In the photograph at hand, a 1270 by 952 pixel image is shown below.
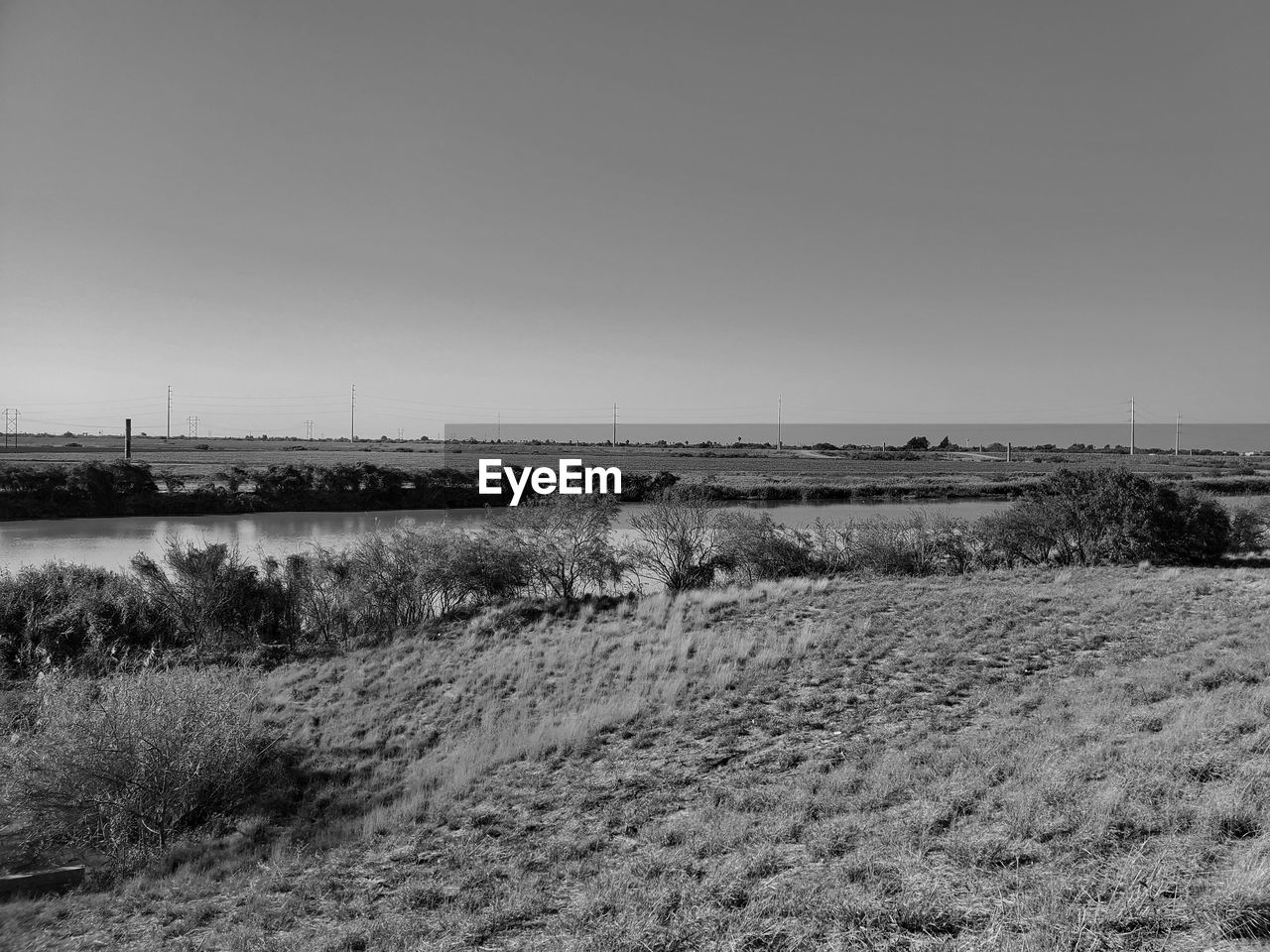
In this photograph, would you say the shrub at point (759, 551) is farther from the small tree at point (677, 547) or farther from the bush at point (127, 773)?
the bush at point (127, 773)

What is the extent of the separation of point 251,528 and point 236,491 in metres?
11.2

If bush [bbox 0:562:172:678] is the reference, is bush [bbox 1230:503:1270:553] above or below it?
above

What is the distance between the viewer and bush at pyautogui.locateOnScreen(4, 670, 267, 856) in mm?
10016

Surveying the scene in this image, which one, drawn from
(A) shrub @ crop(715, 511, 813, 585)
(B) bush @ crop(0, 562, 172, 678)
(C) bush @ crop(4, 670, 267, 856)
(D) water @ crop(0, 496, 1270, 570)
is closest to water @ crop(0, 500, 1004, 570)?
(D) water @ crop(0, 496, 1270, 570)

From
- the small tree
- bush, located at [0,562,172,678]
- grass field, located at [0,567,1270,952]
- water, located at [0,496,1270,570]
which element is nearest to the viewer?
grass field, located at [0,567,1270,952]

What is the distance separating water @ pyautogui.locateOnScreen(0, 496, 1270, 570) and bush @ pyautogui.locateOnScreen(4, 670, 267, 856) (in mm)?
22402

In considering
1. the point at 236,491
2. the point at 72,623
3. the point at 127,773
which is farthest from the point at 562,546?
the point at 236,491

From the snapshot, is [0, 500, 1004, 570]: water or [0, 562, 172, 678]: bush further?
[0, 500, 1004, 570]: water

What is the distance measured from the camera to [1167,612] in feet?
53.9

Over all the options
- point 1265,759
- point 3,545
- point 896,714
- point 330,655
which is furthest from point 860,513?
point 3,545

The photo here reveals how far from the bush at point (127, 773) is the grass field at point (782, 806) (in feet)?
3.80

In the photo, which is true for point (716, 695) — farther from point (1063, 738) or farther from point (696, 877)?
point (696, 877)

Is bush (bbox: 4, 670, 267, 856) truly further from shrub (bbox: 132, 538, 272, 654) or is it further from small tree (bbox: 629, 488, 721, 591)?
small tree (bbox: 629, 488, 721, 591)

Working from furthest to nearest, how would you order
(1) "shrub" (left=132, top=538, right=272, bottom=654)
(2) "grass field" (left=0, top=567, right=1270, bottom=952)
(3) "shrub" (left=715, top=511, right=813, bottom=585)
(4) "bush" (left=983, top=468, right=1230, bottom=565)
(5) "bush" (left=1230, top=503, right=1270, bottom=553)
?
1. (5) "bush" (left=1230, top=503, right=1270, bottom=553)
2. (3) "shrub" (left=715, top=511, right=813, bottom=585)
3. (4) "bush" (left=983, top=468, right=1230, bottom=565)
4. (1) "shrub" (left=132, top=538, right=272, bottom=654)
5. (2) "grass field" (left=0, top=567, right=1270, bottom=952)
